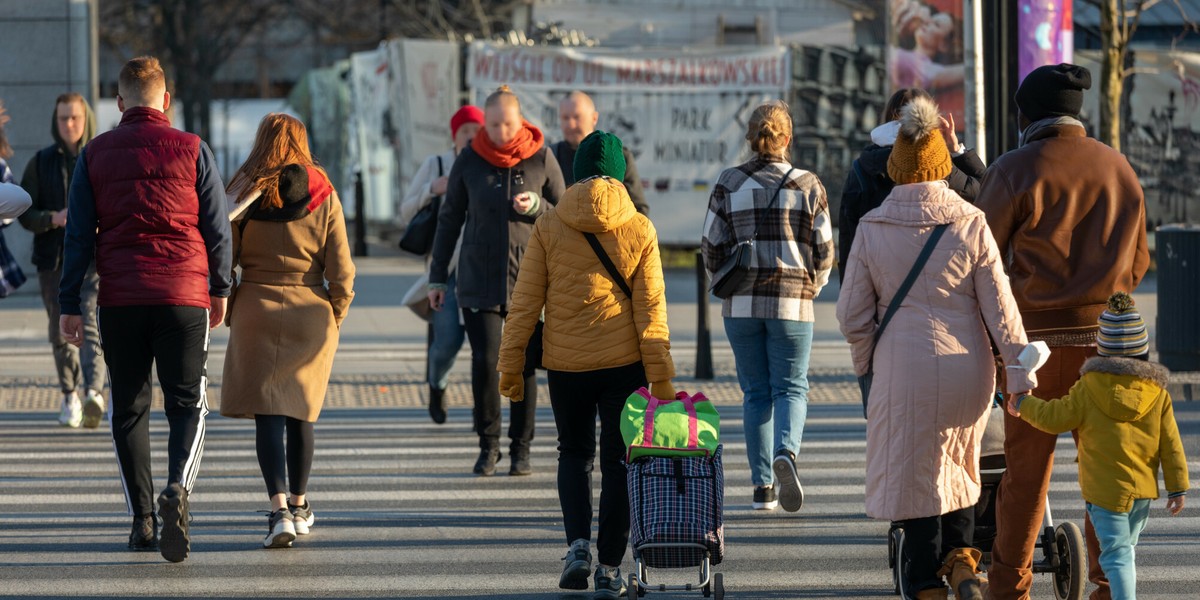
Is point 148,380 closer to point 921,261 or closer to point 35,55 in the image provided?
point 921,261

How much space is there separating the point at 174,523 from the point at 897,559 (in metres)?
2.66

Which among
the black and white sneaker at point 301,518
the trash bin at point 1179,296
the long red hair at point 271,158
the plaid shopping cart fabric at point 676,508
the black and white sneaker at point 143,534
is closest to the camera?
the plaid shopping cart fabric at point 676,508

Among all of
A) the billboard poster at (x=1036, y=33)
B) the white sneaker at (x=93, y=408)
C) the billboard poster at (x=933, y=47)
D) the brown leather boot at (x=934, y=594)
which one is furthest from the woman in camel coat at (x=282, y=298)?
the billboard poster at (x=933, y=47)

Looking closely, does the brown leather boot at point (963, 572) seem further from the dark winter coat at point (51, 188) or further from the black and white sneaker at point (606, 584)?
the dark winter coat at point (51, 188)

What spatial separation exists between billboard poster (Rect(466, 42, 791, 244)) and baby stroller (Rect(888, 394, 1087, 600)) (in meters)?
15.2

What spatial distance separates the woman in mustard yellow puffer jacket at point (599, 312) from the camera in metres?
6.11

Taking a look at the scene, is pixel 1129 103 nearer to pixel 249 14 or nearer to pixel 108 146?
pixel 108 146

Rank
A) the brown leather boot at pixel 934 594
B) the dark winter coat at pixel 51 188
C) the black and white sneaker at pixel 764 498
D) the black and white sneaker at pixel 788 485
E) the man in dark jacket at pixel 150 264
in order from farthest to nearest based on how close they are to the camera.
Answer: the dark winter coat at pixel 51 188 → the black and white sneaker at pixel 764 498 → the black and white sneaker at pixel 788 485 → the man in dark jacket at pixel 150 264 → the brown leather boot at pixel 934 594

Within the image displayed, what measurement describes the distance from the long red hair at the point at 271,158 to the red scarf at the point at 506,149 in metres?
1.50

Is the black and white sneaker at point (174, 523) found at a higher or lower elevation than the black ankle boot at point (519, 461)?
higher

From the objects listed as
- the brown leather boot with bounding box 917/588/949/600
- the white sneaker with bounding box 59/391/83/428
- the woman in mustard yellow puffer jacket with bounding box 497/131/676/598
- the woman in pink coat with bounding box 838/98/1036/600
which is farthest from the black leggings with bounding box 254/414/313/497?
the white sneaker with bounding box 59/391/83/428

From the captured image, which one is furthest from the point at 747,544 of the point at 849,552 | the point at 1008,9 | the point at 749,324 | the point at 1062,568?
the point at 1008,9

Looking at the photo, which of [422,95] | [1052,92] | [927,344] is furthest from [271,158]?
[422,95]

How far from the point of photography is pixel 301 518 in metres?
7.31
